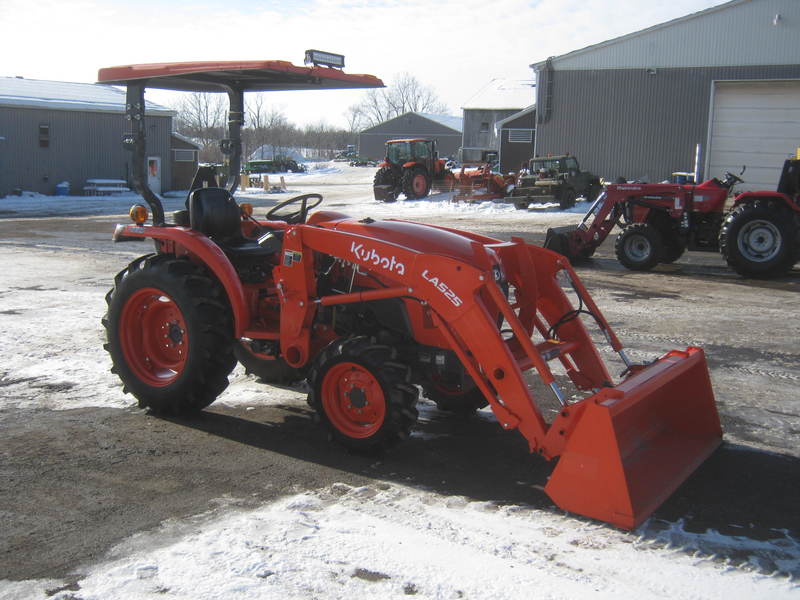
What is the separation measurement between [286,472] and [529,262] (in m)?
1.82

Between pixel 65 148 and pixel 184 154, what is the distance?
5.29m

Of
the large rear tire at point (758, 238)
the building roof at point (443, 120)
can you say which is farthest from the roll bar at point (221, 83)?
the building roof at point (443, 120)

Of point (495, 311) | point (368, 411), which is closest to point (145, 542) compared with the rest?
point (368, 411)

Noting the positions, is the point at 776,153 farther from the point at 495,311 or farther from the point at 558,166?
the point at 495,311

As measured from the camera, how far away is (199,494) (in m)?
3.86

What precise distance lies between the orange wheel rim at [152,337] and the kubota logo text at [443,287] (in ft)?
5.98

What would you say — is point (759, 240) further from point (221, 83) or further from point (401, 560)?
point (401, 560)

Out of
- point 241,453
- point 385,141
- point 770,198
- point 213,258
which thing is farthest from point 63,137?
point 385,141

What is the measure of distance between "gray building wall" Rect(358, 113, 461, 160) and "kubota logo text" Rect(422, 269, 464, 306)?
65796 millimetres

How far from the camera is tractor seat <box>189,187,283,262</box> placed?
514 centimetres

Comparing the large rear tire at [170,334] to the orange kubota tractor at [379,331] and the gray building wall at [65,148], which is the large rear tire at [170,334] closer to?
the orange kubota tractor at [379,331]

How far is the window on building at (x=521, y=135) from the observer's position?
3459 centimetres

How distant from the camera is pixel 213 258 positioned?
4.84 metres

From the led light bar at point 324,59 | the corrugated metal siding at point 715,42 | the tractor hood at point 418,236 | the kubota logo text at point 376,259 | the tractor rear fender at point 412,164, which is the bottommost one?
the kubota logo text at point 376,259
